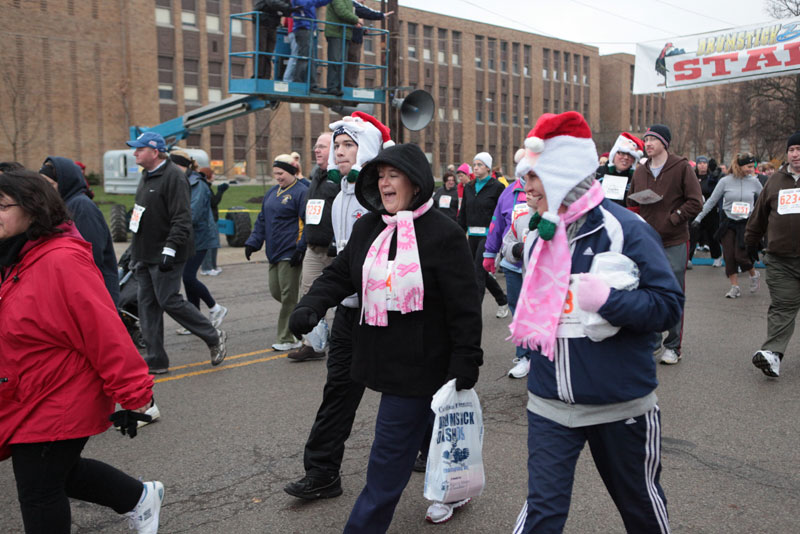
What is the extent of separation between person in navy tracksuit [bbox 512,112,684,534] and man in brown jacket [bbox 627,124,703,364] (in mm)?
4077

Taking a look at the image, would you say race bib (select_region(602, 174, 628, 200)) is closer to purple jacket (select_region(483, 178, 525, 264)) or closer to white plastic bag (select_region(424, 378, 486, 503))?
purple jacket (select_region(483, 178, 525, 264))

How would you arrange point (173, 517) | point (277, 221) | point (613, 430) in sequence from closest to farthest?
point (613, 430) < point (173, 517) < point (277, 221)

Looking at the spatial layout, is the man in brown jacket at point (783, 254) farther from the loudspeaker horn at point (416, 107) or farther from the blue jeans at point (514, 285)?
the loudspeaker horn at point (416, 107)

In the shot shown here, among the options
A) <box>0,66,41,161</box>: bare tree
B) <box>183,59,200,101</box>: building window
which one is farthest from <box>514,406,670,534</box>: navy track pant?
<box>183,59,200,101</box>: building window

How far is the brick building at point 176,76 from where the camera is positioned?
37188mm

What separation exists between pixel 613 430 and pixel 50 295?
2218 millimetres

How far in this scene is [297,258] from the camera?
23.1 feet

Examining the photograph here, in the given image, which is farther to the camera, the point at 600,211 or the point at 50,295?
the point at 50,295

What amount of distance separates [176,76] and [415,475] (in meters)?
42.0

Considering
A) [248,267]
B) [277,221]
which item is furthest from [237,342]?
[248,267]

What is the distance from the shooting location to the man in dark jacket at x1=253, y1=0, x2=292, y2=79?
44.4ft

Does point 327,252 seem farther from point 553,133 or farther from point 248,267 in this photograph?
point 248,267

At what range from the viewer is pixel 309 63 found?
13852mm

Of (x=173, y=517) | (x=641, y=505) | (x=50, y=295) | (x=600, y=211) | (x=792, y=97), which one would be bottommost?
(x=173, y=517)
